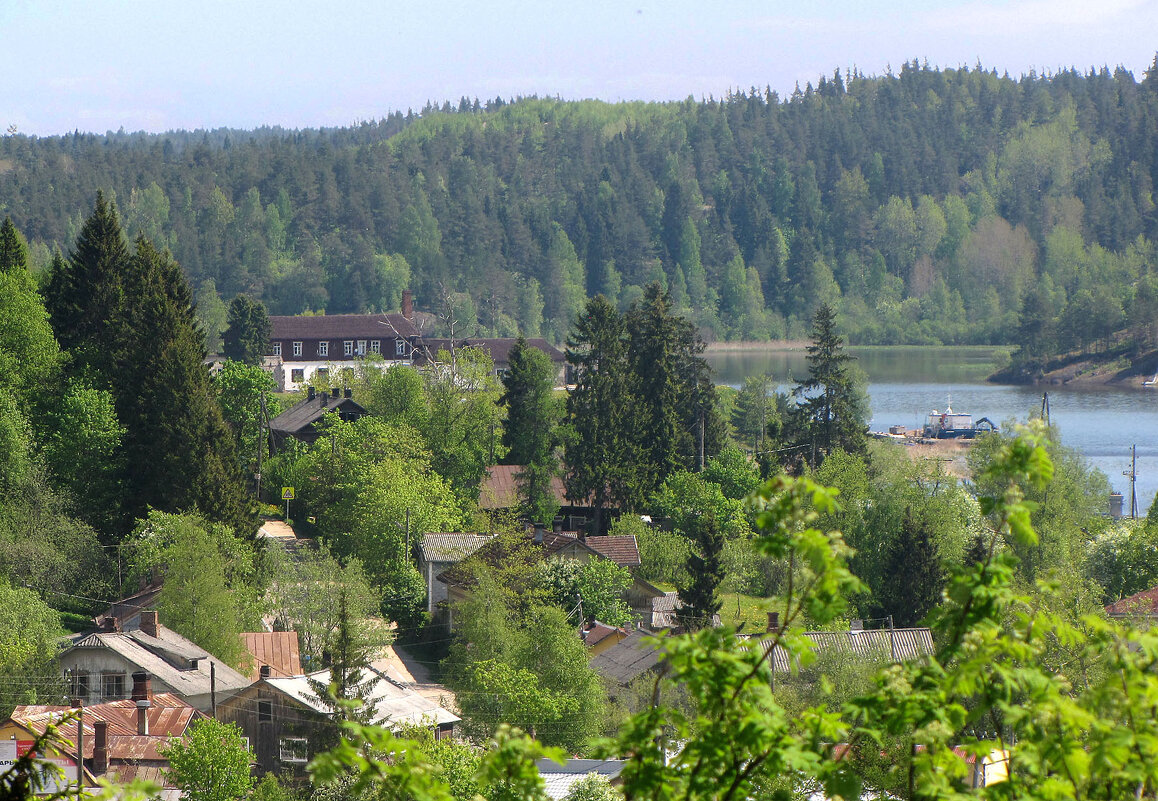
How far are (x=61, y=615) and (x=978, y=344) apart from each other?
469 ft

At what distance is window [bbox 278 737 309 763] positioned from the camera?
2555 cm

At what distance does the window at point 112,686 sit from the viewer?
98.1ft

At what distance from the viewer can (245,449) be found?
50844mm

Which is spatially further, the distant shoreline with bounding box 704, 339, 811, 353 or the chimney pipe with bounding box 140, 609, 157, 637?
the distant shoreline with bounding box 704, 339, 811, 353

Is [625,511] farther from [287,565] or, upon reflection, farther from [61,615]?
[61,615]

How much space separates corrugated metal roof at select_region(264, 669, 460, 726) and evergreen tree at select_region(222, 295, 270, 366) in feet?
199

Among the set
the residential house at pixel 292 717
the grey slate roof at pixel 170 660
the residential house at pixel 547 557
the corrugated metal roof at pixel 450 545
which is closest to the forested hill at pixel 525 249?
the corrugated metal roof at pixel 450 545

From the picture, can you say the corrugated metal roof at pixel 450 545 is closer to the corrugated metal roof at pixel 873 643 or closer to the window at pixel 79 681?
the corrugated metal roof at pixel 873 643

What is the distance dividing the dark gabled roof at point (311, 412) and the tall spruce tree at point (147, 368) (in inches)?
513

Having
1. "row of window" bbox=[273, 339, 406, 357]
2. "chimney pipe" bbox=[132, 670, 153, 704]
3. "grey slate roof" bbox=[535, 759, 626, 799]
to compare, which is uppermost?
"row of window" bbox=[273, 339, 406, 357]

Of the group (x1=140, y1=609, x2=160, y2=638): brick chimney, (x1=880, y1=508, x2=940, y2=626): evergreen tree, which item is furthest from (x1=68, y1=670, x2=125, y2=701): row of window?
(x1=880, y1=508, x2=940, y2=626): evergreen tree

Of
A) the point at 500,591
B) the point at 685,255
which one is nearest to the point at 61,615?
the point at 500,591

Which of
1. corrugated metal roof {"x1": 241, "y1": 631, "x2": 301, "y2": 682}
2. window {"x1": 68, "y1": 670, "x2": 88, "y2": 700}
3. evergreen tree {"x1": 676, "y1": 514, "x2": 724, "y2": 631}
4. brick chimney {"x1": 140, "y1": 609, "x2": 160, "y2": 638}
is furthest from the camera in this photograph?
evergreen tree {"x1": 676, "y1": 514, "x2": 724, "y2": 631}

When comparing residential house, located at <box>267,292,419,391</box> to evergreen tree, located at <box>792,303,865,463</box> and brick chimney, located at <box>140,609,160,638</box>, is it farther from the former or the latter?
brick chimney, located at <box>140,609,160,638</box>
